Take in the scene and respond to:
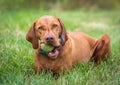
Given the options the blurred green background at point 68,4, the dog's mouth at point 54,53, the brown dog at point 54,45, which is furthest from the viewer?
the blurred green background at point 68,4

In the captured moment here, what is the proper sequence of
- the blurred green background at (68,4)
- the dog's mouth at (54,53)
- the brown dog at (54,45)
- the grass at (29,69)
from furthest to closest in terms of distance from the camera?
the blurred green background at (68,4) → the dog's mouth at (54,53) → the brown dog at (54,45) → the grass at (29,69)

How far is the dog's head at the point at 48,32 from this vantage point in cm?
678

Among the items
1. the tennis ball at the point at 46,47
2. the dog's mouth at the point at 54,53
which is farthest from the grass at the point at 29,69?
the tennis ball at the point at 46,47

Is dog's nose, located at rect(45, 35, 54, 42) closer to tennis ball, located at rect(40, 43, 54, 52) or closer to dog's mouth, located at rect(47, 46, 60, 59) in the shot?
tennis ball, located at rect(40, 43, 54, 52)

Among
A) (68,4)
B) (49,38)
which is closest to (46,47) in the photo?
(49,38)

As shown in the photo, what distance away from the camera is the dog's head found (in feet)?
22.2

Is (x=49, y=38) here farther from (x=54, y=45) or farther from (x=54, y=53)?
(x=54, y=53)

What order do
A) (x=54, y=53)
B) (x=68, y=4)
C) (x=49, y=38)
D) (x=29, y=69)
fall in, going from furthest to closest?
1. (x=68, y=4)
2. (x=29, y=69)
3. (x=54, y=53)
4. (x=49, y=38)

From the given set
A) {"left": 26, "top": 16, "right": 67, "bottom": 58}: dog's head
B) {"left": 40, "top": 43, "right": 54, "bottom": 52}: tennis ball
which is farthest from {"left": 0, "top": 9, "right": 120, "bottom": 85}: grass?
{"left": 26, "top": 16, "right": 67, "bottom": 58}: dog's head

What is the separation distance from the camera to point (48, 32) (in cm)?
680

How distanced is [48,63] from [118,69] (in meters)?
1.18

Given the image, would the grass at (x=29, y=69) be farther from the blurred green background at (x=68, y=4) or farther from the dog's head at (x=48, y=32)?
the blurred green background at (x=68, y=4)

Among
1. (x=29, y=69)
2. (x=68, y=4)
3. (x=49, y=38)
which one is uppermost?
(x=49, y=38)

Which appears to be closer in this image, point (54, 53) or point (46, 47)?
point (46, 47)
